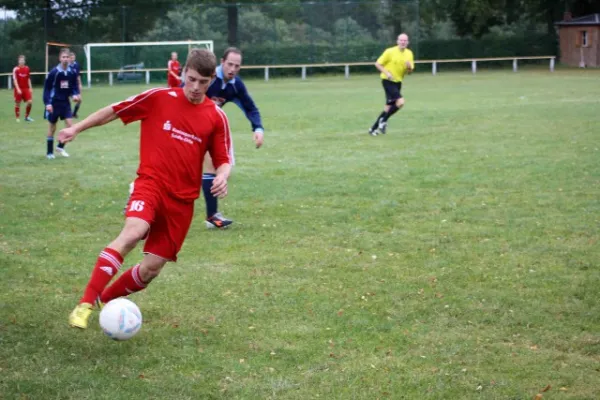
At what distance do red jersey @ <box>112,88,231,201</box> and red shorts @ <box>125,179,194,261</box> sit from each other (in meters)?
0.06

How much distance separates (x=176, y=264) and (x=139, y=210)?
7.85 ft

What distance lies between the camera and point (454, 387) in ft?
16.1

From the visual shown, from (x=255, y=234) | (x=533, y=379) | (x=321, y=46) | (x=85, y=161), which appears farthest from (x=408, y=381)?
(x=321, y=46)

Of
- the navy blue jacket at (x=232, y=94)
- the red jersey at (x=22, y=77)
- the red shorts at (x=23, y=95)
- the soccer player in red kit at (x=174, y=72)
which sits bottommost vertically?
the navy blue jacket at (x=232, y=94)

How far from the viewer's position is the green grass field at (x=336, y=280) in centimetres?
509

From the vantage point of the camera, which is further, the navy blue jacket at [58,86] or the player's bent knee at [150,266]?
the navy blue jacket at [58,86]

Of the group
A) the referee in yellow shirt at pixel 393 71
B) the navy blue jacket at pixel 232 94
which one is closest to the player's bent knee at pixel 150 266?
the navy blue jacket at pixel 232 94

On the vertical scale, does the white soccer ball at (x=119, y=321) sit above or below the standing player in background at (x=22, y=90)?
below

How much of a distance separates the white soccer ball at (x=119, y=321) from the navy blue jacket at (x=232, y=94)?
4.26 metres

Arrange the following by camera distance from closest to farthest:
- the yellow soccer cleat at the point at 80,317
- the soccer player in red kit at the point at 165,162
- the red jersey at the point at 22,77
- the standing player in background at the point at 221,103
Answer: the yellow soccer cleat at the point at 80,317 < the soccer player in red kit at the point at 165,162 < the standing player in background at the point at 221,103 < the red jersey at the point at 22,77

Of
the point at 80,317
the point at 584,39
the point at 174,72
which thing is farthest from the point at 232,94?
the point at 584,39

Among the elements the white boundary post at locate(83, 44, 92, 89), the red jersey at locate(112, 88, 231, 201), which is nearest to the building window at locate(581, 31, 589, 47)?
the white boundary post at locate(83, 44, 92, 89)

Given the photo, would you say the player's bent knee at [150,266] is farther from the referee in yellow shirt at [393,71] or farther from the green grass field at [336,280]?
the referee in yellow shirt at [393,71]

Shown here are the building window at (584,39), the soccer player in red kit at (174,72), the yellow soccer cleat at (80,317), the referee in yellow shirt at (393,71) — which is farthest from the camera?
the building window at (584,39)
